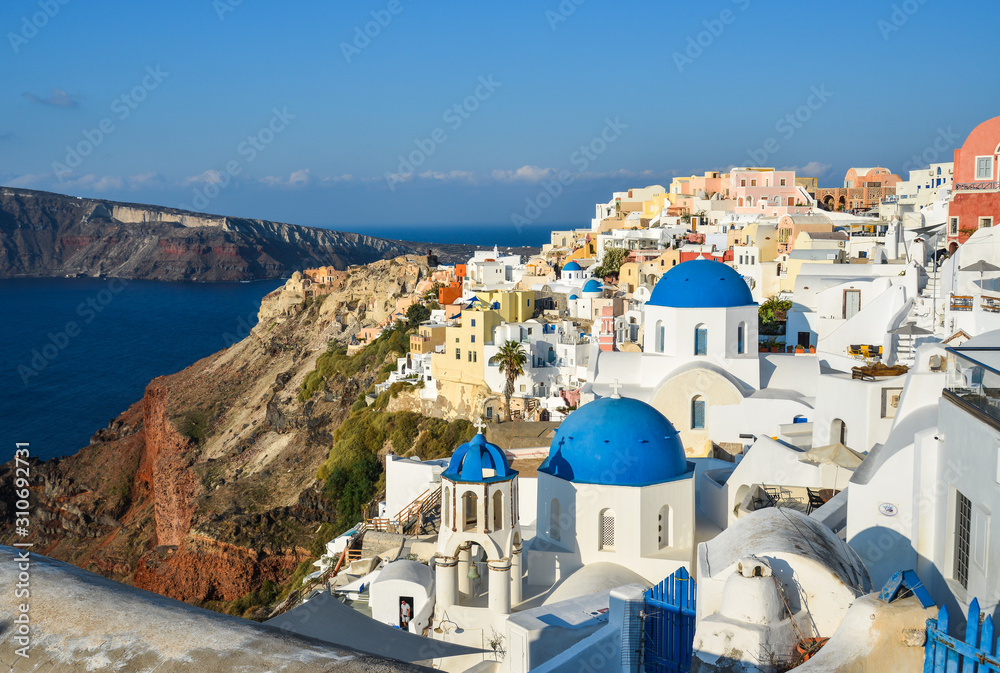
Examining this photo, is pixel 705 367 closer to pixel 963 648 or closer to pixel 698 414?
pixel 698 414

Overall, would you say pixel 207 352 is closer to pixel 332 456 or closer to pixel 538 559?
pixel 332 456

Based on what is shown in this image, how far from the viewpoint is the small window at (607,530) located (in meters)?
13.0

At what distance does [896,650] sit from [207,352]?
290 feet

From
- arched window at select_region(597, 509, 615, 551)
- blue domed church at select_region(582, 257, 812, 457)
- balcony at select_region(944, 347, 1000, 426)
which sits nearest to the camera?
balcony at select_region(944, 347, 1000, 426)

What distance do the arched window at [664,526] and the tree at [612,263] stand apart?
115ft

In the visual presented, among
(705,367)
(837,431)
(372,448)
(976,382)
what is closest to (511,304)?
(372,448)

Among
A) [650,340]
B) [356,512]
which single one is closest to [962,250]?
[650,340]

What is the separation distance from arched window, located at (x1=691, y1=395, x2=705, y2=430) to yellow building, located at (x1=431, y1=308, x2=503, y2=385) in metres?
16.6

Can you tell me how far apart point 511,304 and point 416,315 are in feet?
28.6

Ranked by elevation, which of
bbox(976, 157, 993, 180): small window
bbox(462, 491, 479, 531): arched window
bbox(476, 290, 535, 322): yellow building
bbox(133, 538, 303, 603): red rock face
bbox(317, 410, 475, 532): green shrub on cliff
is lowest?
bbox(133, 538, 303, 603): red rock face

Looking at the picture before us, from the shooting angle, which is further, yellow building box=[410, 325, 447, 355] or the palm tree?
yellow building box=[410, 325, 447, 355]

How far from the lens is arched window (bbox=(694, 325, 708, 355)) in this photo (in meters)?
20.2

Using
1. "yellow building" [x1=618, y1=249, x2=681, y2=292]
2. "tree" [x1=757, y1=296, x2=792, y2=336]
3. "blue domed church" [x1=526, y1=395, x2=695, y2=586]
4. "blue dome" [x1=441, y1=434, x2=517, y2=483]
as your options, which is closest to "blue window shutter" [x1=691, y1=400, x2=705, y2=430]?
"blue domed church" [x1=526, y1=395, x2=695, y2=586]

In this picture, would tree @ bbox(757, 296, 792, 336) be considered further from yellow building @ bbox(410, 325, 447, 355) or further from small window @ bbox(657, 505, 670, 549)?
small window @ bbox(657, 505, 670, 549)
